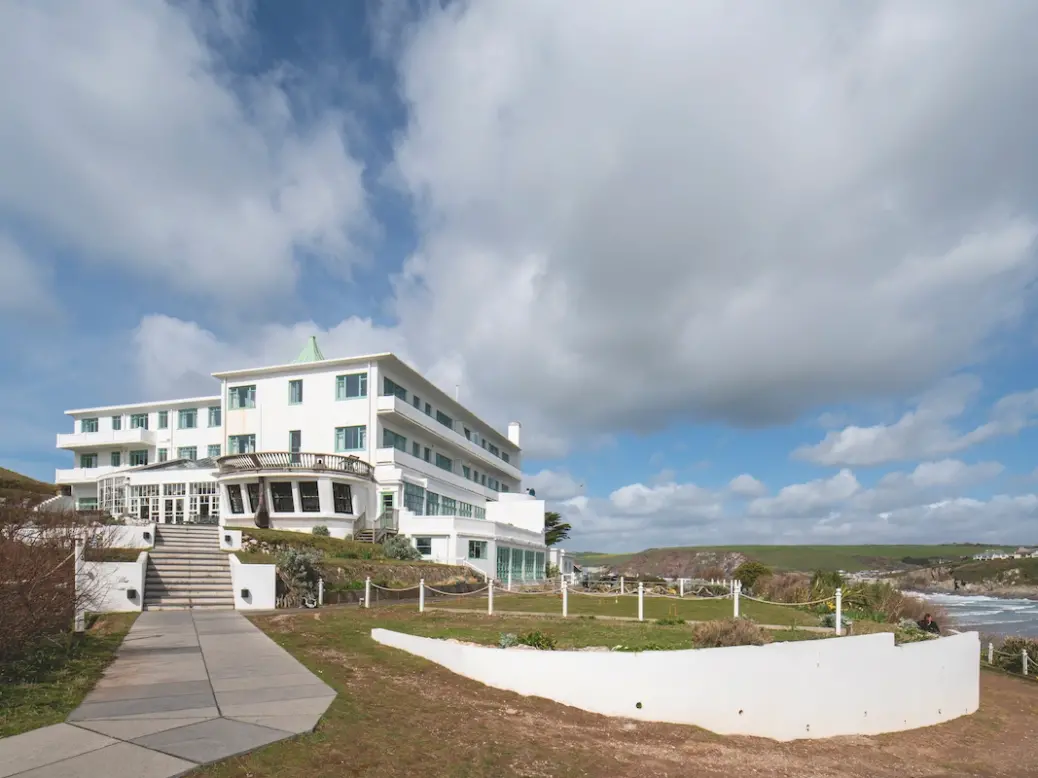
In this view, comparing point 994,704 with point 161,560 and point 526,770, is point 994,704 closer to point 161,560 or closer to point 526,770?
point 526,770

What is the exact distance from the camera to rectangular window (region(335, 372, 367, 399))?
40156mm

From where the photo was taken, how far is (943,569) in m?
105

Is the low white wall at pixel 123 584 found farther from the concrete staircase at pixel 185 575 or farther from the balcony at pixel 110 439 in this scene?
the balcony at pixel 110 439

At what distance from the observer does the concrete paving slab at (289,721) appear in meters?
7.25

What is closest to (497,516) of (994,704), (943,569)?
(994,704)

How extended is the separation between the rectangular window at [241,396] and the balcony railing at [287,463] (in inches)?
289

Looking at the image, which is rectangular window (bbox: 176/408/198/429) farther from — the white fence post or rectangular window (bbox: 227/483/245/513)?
the white fence post

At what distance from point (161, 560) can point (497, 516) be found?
3592 centimetres

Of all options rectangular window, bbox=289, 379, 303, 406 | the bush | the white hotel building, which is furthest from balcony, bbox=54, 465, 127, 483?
the bush

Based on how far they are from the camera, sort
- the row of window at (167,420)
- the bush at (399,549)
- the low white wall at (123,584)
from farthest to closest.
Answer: the row of window at (167,420) < the bush at (399,549) < the low white wall at (123,584)

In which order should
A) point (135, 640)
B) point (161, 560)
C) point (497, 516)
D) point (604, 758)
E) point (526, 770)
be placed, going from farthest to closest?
point (497, 516)
point (161, 560)
point (135, 640)
point (604, 758)
point (526, 770)

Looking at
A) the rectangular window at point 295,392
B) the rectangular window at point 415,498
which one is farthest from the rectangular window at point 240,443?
the rectangular window at point 415,498

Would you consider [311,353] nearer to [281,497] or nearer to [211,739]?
[281,497]

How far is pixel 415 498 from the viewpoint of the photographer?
41.0 metres
